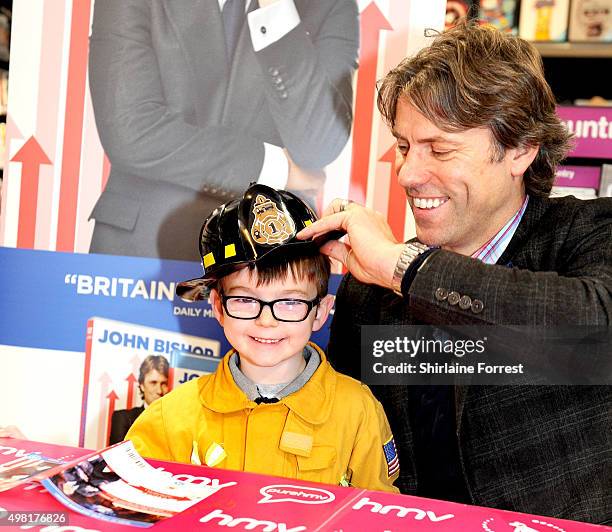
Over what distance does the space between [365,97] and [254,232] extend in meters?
0.55

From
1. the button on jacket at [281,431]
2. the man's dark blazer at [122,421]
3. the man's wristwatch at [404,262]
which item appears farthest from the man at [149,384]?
the man's wristwatch at [404,262]

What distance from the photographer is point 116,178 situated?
1.88 metres

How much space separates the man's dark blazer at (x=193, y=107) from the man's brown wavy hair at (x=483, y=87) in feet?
0.96

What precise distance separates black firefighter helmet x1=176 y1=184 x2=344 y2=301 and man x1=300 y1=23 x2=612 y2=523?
0.17 ft

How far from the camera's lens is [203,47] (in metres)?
1.82

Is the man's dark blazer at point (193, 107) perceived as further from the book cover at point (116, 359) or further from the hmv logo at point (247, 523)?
the hmv logo at point (247, 523)

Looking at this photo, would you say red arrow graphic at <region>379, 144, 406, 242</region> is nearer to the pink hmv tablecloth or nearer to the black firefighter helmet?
the black firefighter helmet

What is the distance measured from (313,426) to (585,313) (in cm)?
53

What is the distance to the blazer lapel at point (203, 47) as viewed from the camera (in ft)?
5.94

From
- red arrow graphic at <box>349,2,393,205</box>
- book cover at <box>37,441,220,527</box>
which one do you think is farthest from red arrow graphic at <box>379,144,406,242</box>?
book cover at <box>37,441,220,527</box>

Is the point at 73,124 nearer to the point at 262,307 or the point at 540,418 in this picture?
the point at 262,307

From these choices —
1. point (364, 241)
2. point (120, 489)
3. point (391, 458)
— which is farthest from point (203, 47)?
point (120, 489)

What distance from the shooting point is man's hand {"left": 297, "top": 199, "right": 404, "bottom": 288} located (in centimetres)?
122

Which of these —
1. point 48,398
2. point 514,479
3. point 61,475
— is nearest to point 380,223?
point 514,479
